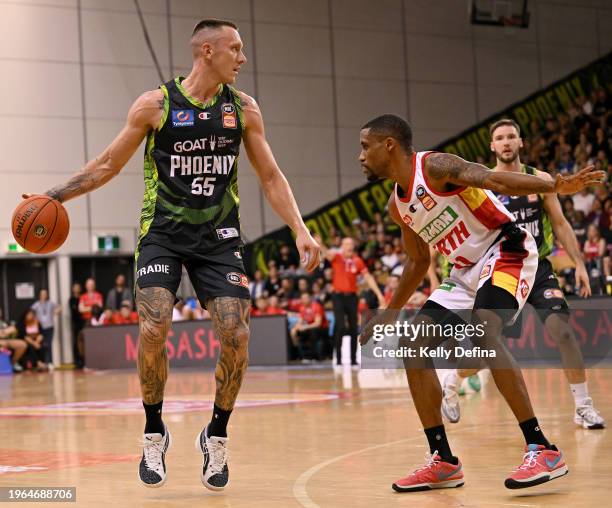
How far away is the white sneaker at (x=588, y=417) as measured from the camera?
7.69m

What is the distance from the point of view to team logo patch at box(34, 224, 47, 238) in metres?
5.74

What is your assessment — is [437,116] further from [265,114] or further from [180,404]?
[180,404]

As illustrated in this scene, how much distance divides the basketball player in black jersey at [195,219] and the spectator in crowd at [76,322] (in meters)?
18.6

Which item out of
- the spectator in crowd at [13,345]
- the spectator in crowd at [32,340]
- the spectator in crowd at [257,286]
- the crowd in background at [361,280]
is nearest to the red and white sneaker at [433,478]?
the crowd in background at [361,280]

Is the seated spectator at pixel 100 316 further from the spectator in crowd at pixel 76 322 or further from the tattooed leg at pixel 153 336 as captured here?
the tattooed leg at pixel 153 336

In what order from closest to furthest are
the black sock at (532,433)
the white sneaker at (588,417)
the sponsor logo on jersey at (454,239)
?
the black sock at (532,433) → the sponsor logo on jersey at (454,239) → the white sneaker at (588,417)

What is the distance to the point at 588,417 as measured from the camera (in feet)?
25.4

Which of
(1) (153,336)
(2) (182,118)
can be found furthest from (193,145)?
(1) (153,336)

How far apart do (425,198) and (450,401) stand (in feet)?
11.1

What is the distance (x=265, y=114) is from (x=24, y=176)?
20.7ft

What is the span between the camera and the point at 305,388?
13242 mm

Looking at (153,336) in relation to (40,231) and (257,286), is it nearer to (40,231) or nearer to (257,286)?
(40,231)

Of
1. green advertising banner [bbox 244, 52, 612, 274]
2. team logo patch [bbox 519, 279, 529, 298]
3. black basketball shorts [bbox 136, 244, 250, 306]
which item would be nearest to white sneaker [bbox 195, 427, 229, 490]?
black basketball shorts [bbox 136, 244, 250, 306]

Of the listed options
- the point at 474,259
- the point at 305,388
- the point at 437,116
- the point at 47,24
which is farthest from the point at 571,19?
the point at 474,259
